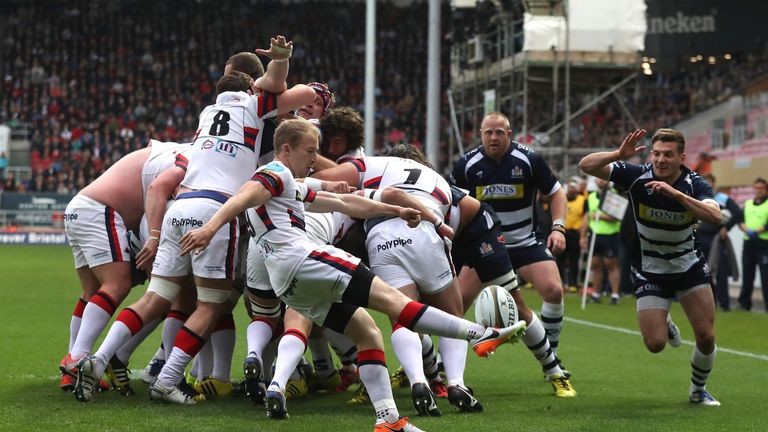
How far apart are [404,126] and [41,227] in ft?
48.4

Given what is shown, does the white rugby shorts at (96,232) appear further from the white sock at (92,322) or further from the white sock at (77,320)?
the white sock at (77,320)

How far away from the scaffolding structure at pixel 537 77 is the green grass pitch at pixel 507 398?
12.8 meters

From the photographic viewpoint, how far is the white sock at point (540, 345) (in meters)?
8.24

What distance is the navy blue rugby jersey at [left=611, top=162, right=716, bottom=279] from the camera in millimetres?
7891

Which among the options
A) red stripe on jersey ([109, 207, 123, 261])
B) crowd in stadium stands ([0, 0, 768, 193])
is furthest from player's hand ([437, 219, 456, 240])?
crowd in stadium stands ([0, 0, 768, 193])

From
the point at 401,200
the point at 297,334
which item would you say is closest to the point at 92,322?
the point at 297,334

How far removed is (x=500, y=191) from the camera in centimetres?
920

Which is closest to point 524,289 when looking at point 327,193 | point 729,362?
point 729,362

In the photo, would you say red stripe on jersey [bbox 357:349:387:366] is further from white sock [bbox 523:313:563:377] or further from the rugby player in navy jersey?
the rugby player in navy jersey

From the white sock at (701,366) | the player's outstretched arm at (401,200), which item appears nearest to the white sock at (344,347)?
the player's outstretched arm at (401,200)

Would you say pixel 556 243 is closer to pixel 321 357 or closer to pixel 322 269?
pixel 321 357

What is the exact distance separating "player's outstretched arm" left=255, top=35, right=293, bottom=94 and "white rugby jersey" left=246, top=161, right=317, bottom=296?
3.25 feet

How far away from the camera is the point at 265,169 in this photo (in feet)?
20.1

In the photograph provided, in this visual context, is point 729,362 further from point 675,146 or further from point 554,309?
point 675,146
